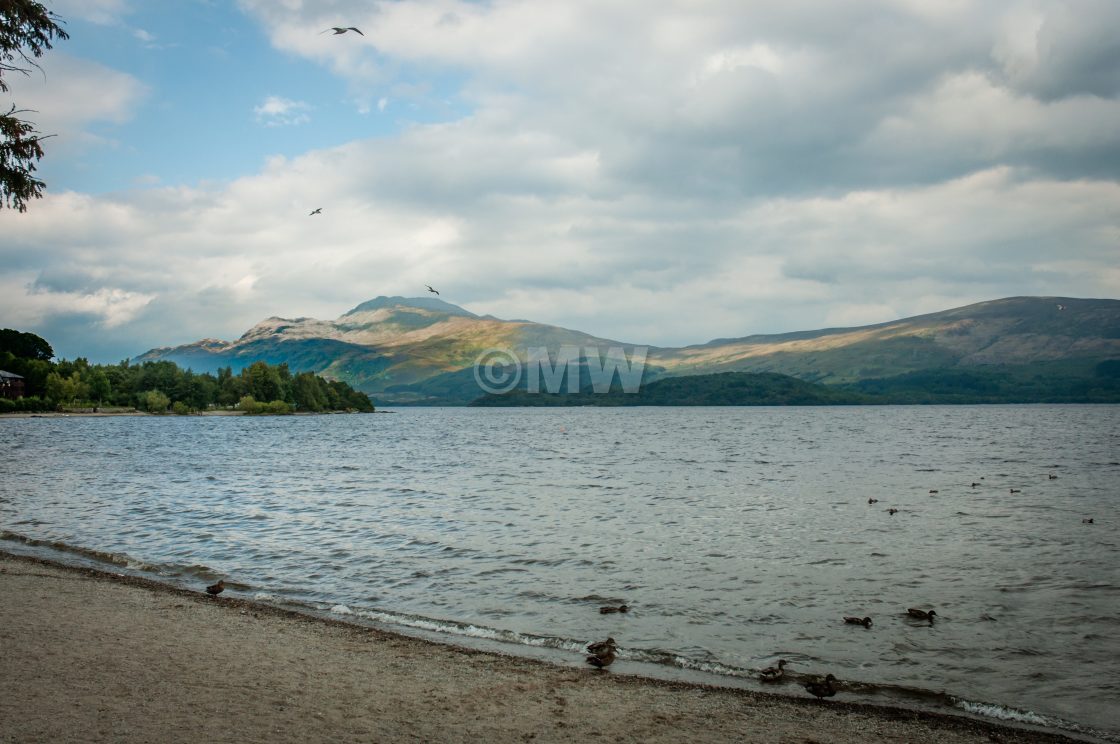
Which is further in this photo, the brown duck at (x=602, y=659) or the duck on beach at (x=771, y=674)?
the brown duck at (x=602, y=659)

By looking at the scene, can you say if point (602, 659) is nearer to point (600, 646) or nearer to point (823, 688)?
point (600, 646)

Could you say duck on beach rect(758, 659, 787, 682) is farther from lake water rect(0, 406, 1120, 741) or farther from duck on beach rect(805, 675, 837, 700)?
duck on beach rect(805, 675, 837, 700)

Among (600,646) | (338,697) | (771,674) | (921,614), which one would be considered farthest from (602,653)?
(921,614)

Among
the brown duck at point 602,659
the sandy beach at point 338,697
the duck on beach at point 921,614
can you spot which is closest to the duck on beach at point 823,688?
the sandy beach at point 338,697

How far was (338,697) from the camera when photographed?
12.7 m

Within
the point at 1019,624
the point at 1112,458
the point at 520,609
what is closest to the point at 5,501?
the point at 520,609

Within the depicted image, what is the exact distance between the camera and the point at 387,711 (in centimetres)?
1220

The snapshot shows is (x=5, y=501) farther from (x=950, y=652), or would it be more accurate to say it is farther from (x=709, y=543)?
(x=950, y=652)

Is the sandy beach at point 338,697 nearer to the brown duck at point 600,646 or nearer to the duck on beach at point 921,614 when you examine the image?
the brown duck at point 600,646

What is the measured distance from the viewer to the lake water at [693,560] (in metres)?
16.8

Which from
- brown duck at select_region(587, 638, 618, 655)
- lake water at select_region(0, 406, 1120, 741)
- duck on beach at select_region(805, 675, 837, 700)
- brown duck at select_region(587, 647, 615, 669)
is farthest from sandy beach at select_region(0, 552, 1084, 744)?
lake water at select_region(0, 406, 1120, 741)

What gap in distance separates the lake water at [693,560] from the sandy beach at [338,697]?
181cm

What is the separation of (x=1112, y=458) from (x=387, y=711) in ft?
300

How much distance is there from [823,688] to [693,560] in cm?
1332
